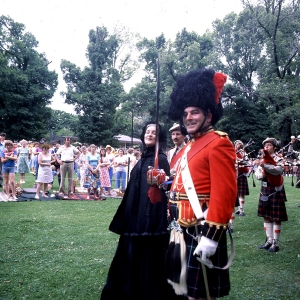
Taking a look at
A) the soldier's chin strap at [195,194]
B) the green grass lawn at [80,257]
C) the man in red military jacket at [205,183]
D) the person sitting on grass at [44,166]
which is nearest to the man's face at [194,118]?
the man in red military jacket at [205,183]

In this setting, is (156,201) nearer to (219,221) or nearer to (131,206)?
(131,206)

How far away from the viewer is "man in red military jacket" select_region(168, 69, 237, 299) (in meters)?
2.52

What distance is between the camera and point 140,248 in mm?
3812

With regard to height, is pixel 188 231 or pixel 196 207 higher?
pixel 196 207

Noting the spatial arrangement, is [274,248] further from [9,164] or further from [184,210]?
[9,164]

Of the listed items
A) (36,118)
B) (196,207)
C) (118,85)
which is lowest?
(196,207)

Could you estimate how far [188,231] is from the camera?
9.04 ft

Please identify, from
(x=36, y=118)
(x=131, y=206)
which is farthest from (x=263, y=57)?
(x=131, y=206)

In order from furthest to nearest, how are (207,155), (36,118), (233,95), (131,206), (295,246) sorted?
(36,118)
(233,95)
(295,246)
(131,206)
(207,155)

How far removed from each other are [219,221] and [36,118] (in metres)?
33.9

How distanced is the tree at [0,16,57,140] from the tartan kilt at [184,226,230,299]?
1174 inches

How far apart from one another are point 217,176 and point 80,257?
11.7ft

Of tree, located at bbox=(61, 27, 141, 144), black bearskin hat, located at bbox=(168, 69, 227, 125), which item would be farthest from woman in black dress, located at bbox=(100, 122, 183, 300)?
tree, located at bbox=(61, 27, 141, 144)

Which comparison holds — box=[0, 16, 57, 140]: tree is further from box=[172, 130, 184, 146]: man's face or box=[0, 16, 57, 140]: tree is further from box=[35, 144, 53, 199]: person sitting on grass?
box=[172, 130, 184, 146]: man's face
